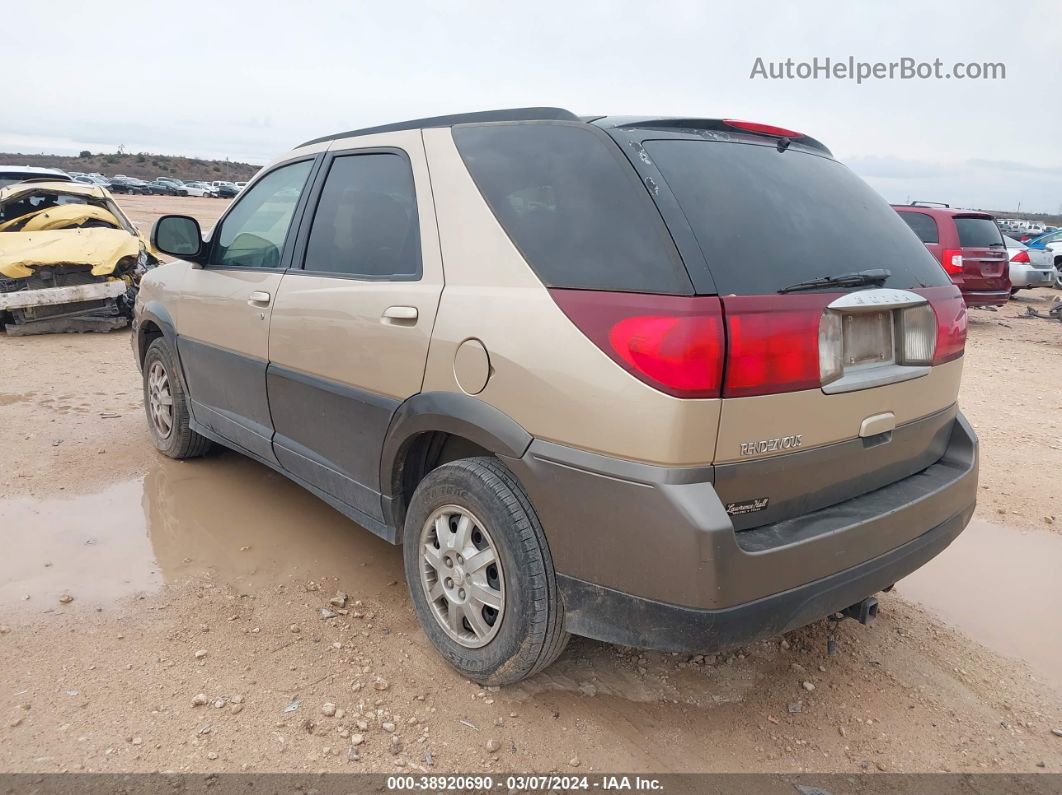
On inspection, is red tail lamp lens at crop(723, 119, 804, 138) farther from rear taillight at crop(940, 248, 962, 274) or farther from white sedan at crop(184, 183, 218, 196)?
white sedan at crop(184, 183, 218, 196)

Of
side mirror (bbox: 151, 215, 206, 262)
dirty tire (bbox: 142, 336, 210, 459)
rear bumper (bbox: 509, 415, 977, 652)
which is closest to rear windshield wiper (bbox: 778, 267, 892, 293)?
rear bumper (bbox: 509, 415, 977, 652)

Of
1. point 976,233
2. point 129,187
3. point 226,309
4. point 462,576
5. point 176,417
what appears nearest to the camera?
point 462,576

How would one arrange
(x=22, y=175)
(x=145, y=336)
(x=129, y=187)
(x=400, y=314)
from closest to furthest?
(x=400, y=314), (x=145, y=336), (x=22, y=175), (x=129, y=187)

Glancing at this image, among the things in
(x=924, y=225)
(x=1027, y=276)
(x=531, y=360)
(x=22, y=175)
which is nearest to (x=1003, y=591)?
(x=531, y=360)

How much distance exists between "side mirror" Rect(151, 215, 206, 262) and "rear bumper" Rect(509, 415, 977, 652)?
2.70 meters

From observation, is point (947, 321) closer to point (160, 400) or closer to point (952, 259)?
point (160, 400)

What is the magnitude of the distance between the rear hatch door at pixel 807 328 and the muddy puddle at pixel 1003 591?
3.28ft

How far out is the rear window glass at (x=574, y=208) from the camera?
2186mm

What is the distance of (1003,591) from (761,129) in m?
2.45

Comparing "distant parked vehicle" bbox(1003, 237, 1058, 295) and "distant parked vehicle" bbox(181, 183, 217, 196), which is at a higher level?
"distant parked vehicle" bbox(181, 183, 217, 196)

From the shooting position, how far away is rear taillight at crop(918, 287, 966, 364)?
8.66 feet

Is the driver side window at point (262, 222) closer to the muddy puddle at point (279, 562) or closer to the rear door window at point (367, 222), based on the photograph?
the rear door window at point (367, 222)

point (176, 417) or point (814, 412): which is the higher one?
point (814, 412)

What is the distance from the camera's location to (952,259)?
1115cm
